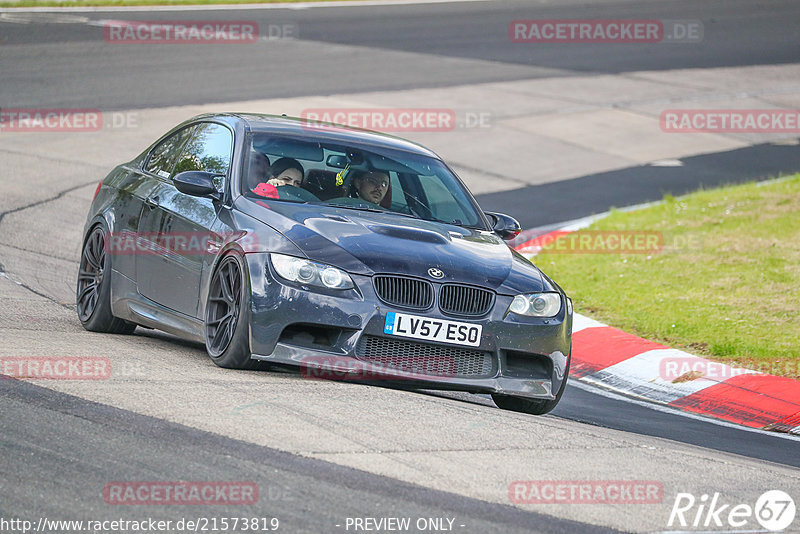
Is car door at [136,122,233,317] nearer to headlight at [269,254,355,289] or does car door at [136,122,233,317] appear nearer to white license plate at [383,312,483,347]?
headlight at [269,254,355,289]

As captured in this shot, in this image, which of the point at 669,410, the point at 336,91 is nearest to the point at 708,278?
the point at 669,410

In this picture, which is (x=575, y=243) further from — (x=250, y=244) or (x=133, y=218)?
(x=250, y=244)

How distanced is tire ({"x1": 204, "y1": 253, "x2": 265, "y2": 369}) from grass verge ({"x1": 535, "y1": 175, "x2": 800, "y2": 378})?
4252 millimetres

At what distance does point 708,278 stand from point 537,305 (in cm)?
545

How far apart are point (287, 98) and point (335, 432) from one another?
15961 millimetres

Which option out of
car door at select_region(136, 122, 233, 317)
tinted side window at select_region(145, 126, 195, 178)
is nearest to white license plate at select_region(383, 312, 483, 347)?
car door at select_region(136, 122, 233, 317)

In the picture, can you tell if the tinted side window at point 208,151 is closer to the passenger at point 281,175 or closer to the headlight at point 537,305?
the passenger at point 281,175

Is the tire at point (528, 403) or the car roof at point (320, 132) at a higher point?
the car roof at point (320, 132)

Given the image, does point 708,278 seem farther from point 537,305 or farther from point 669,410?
point 537,305

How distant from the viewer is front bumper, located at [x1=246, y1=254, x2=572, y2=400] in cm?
682

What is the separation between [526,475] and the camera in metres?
5.48

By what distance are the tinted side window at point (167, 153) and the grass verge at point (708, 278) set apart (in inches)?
161

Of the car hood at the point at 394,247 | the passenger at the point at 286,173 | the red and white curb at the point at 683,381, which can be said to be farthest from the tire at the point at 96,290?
the red and white curb at the point at 683,381

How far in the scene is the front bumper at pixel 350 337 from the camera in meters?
6.82
